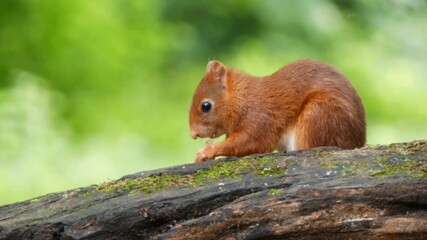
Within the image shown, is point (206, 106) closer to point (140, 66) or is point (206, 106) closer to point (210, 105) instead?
point (210, 105)

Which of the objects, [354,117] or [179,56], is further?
[179,56]

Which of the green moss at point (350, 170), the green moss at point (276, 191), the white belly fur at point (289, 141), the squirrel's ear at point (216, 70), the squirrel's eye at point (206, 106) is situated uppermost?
the squirrel's ear at point (216, 70)

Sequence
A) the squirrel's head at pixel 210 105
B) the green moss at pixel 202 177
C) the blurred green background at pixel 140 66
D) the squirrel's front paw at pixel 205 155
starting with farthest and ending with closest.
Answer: the blurred green background at pixel 140 66 → the squirrel's head at pixel 210 105 → the squirrel's front paw at pixel 205 155 → the green moss at pixel 202 177

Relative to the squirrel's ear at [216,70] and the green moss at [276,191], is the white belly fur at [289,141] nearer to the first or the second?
the squirrel's ear at [216,70]

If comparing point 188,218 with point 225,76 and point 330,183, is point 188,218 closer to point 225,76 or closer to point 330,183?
point 330,183

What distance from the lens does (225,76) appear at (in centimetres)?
403

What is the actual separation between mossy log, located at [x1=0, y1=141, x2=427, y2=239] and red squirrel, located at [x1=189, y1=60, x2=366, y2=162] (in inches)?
16.0

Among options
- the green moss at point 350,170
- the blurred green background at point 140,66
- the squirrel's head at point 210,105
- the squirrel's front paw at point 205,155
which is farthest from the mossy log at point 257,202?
the blurred green background at point 140,66

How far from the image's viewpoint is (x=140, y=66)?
591 centimetres

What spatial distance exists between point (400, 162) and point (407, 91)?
111 inches

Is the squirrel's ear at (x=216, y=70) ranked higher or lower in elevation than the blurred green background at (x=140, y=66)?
lower

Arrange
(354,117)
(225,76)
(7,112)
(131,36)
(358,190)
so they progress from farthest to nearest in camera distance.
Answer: (131,36)
(7,112)
(225,76)
(354,117)
(358,190)

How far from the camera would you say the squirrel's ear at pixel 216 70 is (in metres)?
4.00

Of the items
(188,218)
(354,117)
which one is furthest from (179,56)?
(188,218)
